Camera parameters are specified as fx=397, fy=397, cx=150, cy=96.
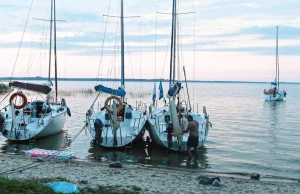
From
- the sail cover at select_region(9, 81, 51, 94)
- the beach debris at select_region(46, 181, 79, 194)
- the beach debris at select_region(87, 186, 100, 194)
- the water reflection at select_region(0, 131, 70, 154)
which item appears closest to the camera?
the beach debris at select_region(46, 181, 79, 194)

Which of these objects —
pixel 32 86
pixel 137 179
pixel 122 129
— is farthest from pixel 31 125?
pixel 137 179

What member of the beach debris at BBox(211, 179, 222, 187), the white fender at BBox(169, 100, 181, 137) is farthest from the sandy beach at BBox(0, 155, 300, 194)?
the white fender at BBox(169, 100, 181, 137)

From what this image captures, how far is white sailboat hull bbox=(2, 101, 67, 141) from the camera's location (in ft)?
69.8

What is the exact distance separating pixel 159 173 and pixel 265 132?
17.1m

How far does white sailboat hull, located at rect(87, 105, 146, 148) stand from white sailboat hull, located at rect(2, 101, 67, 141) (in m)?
3.08

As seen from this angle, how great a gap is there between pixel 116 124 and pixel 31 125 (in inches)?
234

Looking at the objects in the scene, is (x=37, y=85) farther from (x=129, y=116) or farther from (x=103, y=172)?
(x=103, y=172)

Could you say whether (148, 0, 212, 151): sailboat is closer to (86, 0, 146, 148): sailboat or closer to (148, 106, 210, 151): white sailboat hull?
(148, 106, 210, 151): white sailboat hull

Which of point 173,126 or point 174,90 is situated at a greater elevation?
point 174,90

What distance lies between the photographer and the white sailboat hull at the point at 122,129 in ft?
63.7

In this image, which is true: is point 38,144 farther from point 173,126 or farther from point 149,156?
point 173,126

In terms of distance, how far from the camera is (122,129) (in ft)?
67.9

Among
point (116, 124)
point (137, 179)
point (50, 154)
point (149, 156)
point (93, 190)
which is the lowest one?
point (149, 156)

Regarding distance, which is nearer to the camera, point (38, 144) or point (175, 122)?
point (175, 122)
